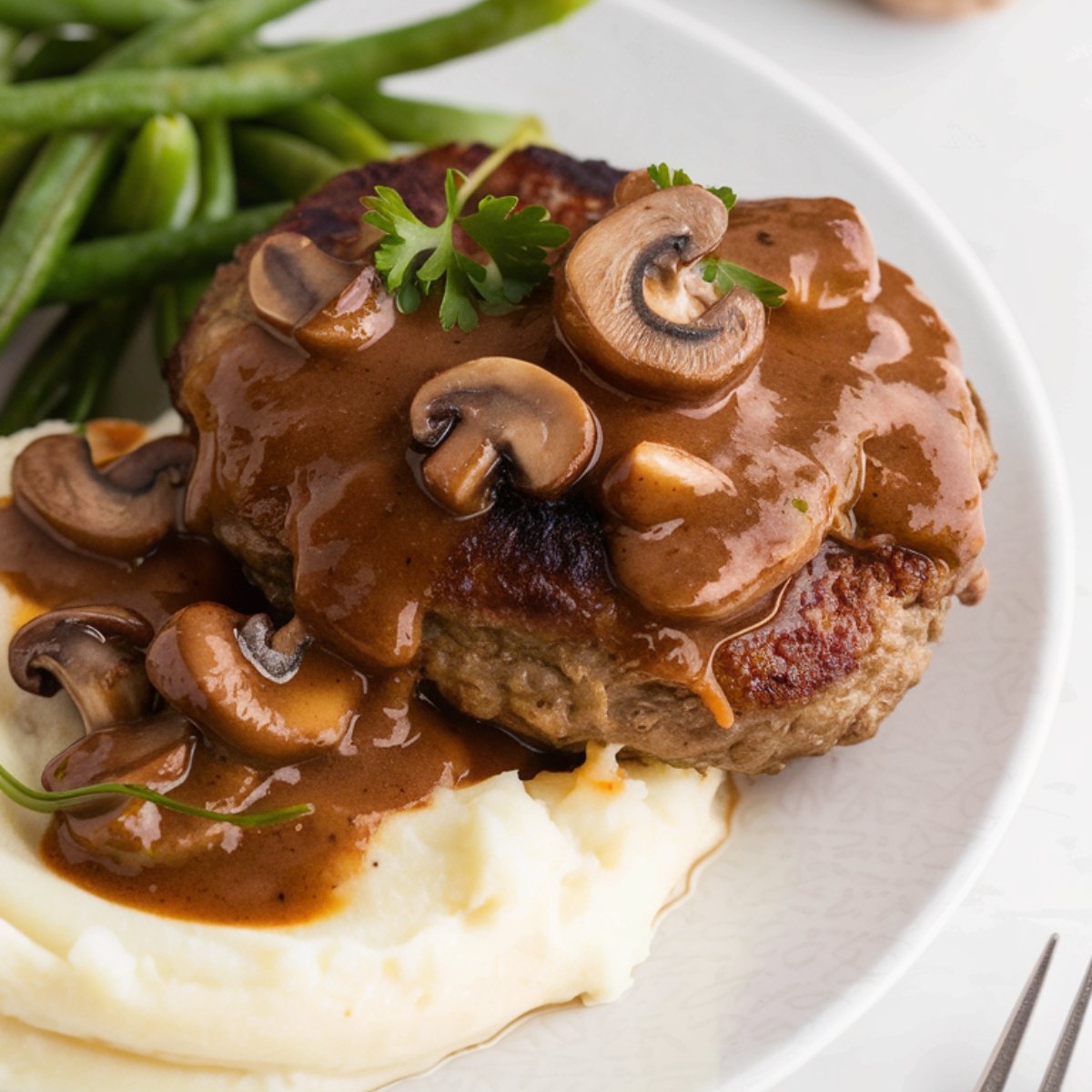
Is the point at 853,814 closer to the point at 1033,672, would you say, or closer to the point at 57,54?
the point at 1033,672

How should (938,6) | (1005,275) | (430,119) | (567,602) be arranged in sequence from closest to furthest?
(567,602) → (430,119) → (1005,275) → (938,6)

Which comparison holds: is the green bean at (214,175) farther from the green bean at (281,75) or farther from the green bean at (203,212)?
the green bean at (281,75)

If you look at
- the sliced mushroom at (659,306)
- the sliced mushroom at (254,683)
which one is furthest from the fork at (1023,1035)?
the sliced mushroom at (254,683)

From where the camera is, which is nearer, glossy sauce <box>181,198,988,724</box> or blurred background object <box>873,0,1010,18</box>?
glossy sauce <box>181,198,988,724</box>

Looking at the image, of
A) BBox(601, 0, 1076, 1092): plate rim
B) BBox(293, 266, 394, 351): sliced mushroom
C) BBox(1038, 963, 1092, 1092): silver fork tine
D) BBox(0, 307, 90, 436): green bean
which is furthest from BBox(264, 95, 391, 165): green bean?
BBox(1038, 963, 1092, 1092): silver fork tine

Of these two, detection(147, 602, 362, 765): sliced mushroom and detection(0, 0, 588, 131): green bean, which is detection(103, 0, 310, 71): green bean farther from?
detection(147, 602, 362, 765): sliced mushroom

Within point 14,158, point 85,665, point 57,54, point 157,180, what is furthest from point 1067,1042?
point 57,54
